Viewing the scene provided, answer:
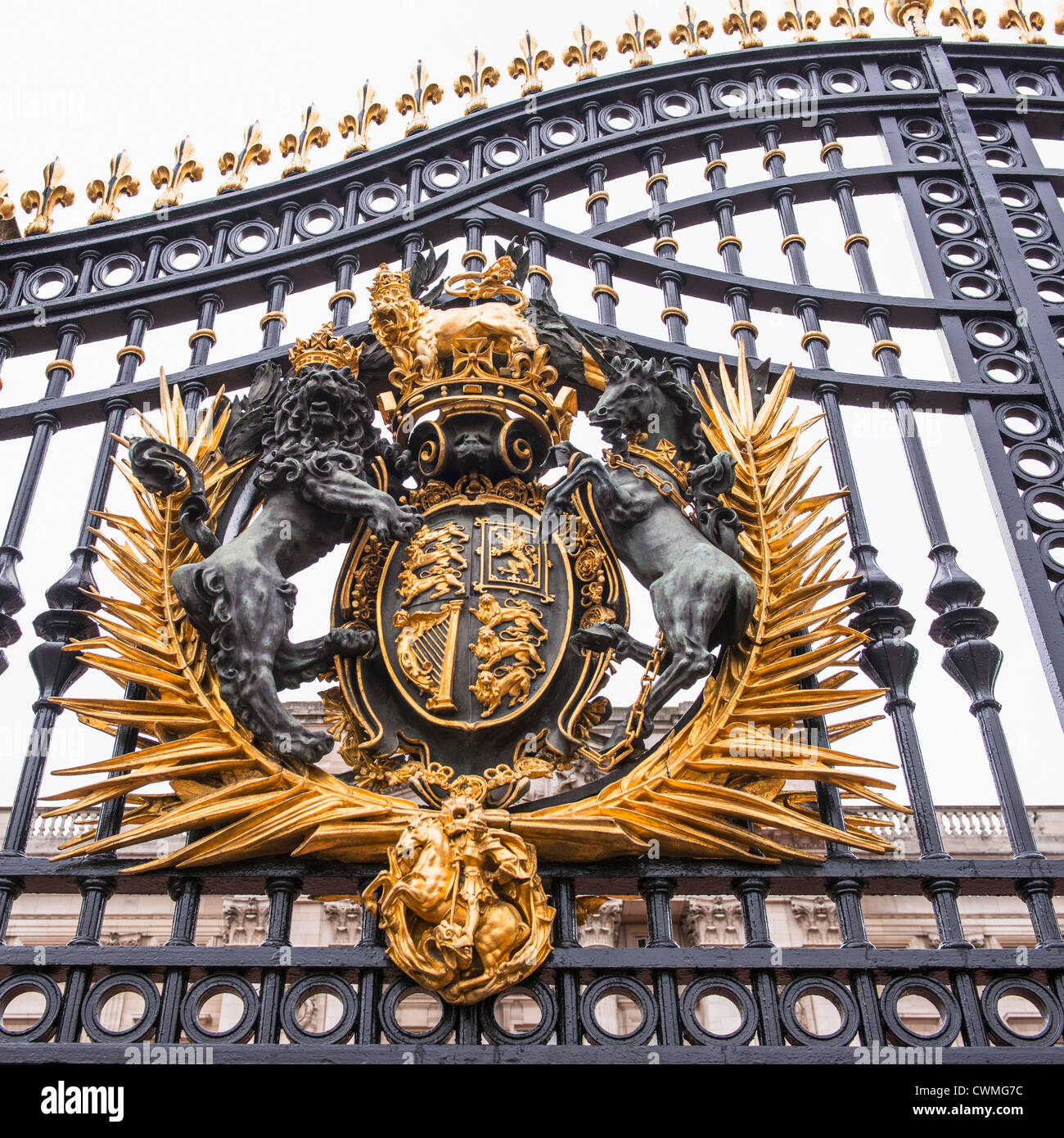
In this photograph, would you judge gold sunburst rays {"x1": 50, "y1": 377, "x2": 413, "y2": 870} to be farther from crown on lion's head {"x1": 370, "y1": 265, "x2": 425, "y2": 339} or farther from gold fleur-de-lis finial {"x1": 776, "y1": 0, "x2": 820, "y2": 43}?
gold fleur-de-lis finial {"x1": 776, "y1": 0, "x2": 820, "y2": 43}

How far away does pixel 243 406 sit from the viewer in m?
5.80

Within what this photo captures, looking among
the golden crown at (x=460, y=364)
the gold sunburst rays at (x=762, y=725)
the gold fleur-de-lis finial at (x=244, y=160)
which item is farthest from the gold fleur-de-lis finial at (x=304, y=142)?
the gold sunburst rays at (x=762, y=725)

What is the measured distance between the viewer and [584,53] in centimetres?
744

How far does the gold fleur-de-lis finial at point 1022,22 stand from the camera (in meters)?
7.67

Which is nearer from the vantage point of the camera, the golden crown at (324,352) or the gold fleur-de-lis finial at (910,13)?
the golden crown at (324,352)

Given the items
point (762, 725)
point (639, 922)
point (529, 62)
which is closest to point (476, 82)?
point (529, 62)

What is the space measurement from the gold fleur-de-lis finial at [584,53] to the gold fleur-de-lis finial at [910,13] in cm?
192

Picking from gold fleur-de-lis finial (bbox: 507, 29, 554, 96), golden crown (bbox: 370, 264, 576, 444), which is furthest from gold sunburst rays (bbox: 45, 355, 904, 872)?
gold fleur-de-lis finial (bbox: 507, 29, 554, 96)

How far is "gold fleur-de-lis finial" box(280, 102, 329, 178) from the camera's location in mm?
7012

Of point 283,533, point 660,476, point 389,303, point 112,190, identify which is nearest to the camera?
point 283,533

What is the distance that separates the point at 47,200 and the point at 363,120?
1.84 metres

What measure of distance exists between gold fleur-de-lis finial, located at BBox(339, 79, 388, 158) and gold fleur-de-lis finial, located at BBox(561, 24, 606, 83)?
3.81 feet

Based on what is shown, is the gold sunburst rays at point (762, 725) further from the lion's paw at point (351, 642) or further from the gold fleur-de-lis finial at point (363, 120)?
the gold fleur-de-lis finial at point (363, 120)

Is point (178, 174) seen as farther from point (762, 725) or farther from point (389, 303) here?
point (762, 725)
